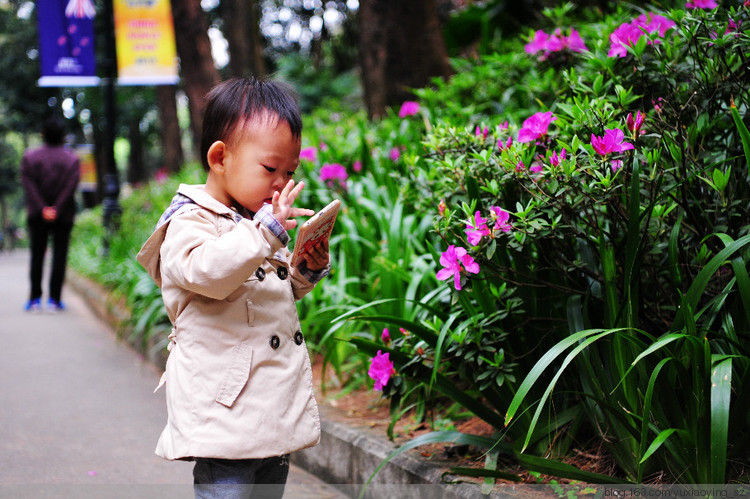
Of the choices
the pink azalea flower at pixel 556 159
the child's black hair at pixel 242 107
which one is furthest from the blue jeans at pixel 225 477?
the pink azalea flower at pixel 556 159

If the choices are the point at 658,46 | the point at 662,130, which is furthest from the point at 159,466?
the point at 658,46

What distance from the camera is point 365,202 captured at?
14.5ft

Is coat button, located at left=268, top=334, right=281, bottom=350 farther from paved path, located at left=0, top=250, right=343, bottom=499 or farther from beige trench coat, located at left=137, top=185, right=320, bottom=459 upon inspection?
paved path, located at left=0, top=250, right=343, bottom=499

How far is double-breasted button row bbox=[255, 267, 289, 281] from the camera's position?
2.00 meters

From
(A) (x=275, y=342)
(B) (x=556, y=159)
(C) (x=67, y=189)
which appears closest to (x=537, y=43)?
(B) (x=556, y=159)

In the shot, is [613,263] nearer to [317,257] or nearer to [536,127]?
[536,127]

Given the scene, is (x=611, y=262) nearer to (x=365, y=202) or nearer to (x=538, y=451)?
(x=538, y=451)

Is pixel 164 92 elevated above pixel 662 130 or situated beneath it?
elevated above

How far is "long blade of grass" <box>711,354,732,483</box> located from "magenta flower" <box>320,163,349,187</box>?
342 cm

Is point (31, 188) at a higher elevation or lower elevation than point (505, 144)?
lower

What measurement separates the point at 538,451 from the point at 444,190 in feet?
3.42

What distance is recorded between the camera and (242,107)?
199cm

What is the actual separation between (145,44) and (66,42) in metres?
1.49

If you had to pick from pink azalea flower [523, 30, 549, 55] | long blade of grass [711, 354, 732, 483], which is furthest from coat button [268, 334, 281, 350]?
pink azalea flower [523, 30, 549, 55]
